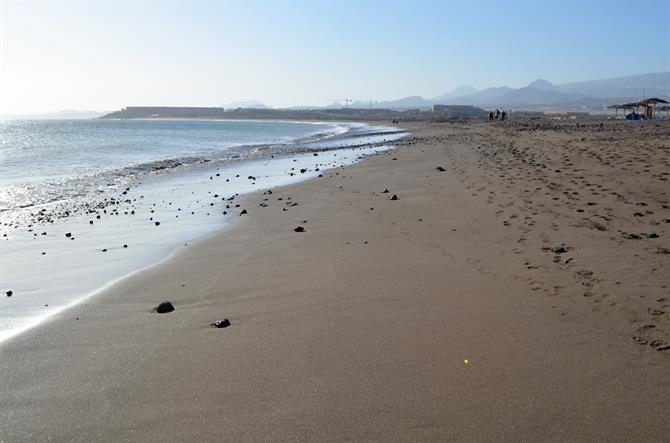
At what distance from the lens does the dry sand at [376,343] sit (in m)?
2.92

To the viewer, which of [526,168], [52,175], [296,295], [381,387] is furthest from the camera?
[52,175]

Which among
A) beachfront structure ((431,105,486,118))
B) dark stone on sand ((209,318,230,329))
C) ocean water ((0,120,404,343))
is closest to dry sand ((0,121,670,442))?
dark stone on sand ((209,318,230,329))

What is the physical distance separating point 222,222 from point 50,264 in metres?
3.17

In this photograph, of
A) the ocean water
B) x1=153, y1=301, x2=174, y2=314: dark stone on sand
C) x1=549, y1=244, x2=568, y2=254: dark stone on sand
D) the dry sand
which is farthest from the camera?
x1=549, y1=244, x2=568, y2=254: dark stone on sand

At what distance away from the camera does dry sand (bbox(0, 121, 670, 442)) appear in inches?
115

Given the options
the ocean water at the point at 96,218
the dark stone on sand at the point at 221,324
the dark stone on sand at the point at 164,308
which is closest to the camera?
the dark stone on sand at the point at 221,324

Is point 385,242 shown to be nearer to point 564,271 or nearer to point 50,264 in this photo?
point 564,271

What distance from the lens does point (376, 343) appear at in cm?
393

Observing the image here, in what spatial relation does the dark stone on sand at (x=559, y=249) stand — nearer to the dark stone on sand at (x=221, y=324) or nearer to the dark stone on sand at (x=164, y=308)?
the dark stone on sand at (x=221, y=324)

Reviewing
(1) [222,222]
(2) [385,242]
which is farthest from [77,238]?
(2) [385,242]

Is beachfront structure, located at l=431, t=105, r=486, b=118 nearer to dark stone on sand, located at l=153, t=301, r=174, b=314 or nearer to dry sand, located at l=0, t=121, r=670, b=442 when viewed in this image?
dry sand, located at l=0, t=121, r=670, b=442

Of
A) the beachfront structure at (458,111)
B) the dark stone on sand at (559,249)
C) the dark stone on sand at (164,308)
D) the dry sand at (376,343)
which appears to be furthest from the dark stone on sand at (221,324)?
the beachfront structure at (458,111)

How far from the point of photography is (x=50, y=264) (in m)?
6.88

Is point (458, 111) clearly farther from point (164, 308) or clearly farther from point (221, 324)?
point (221, 324)
